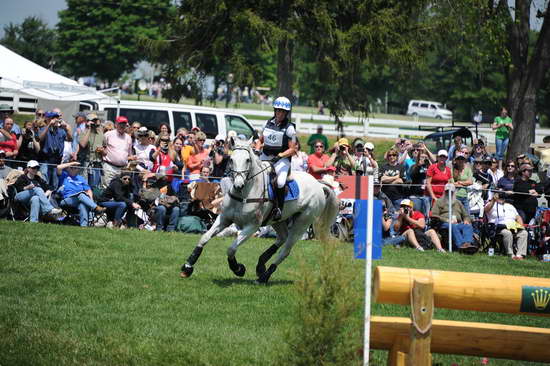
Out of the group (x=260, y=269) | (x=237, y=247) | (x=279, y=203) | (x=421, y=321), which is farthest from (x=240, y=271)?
(x=421, y=321)

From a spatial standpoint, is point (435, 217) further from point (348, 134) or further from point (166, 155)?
point (348, 134)

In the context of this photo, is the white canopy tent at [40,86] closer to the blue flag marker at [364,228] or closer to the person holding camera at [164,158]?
the person holding camera at [164,158]

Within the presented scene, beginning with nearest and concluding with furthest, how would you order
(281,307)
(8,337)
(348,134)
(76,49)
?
(8,337) < (281,307) < (348,134) < (76,49)

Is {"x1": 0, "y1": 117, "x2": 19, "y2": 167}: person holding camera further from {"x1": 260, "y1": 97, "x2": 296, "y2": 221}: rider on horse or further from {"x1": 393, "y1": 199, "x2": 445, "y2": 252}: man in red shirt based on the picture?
{"x1": 393, "y1": 199, "x2": 445, "y2": 252}: man in red shirt

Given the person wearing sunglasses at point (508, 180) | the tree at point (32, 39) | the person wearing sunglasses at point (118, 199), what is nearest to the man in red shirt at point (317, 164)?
the person wearing sunglasses at point (118, 199)

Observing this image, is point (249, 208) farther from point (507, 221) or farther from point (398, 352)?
point (507, 221)

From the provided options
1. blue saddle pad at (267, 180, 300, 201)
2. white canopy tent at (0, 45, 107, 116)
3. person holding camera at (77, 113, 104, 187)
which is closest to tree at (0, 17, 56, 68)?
white canopy tent at (0, 45, 107, 116)

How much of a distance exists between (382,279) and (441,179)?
1273cm

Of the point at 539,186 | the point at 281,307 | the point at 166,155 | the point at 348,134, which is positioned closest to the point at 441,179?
the point at 539,186

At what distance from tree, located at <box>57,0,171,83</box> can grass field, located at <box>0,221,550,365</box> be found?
69.3m

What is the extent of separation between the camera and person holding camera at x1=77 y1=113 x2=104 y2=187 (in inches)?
710

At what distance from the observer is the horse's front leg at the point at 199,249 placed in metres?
11.8

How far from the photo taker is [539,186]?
62.7 ft

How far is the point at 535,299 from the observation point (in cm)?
650
